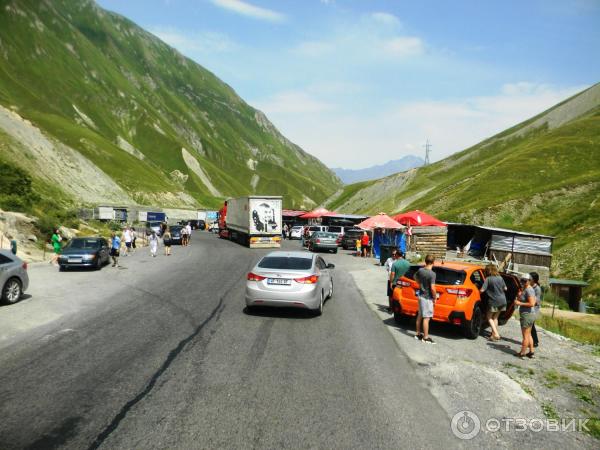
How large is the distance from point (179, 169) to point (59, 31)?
229 ft

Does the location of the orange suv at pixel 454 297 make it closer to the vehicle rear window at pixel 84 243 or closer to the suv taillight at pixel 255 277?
the suv taillight at pixel 255 277

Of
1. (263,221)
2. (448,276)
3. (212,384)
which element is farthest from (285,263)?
(263,221)

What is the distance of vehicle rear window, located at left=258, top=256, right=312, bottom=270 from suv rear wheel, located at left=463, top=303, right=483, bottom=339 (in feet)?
13.3

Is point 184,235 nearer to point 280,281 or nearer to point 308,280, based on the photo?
point 280,281

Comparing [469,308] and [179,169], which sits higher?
[179,169]

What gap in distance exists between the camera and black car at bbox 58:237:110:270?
67.6 feet

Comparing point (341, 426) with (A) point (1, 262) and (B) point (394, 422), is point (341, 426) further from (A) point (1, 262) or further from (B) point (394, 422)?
(A) point (1, 262)

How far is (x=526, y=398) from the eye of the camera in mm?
7078

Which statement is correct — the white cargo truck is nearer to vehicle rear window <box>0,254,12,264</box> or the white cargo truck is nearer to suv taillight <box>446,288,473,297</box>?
vehicle rear window <box>0,254,12,264</box>

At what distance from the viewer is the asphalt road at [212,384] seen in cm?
537

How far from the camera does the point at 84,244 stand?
2195 centimetres

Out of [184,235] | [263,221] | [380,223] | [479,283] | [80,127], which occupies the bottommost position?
[184,235]

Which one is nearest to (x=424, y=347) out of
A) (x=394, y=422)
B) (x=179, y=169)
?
(x=394, y=422)

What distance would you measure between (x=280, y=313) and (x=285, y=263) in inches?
52.5
